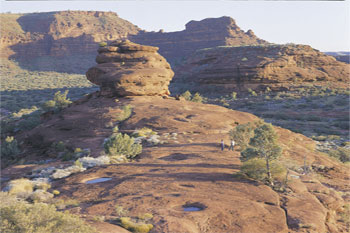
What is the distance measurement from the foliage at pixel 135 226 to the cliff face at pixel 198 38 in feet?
343

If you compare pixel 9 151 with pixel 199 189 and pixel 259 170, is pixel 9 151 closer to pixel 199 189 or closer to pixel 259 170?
pixel 199 189

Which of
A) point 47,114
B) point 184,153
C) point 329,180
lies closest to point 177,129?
point 184,153

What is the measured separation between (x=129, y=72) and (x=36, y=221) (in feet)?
74.2

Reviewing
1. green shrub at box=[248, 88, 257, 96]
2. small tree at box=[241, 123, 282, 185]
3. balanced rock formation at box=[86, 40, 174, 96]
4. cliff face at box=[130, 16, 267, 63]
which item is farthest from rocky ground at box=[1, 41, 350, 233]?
cliff face at box=[130, 16, 267, 63]

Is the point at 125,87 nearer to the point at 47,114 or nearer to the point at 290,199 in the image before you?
the point at 47,114

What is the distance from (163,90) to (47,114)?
37.9ft

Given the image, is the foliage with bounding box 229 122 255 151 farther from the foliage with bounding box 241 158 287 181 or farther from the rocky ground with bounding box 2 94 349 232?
the foliage with bounding box 241 158 287 181

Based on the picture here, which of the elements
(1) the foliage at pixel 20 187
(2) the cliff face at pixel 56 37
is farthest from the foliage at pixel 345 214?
(2) the cliff face at pixel 56 37

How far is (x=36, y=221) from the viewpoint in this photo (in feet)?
18.0

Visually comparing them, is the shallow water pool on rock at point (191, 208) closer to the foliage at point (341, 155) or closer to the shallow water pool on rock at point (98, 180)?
the shallow water pool on rock at point (98, 180)

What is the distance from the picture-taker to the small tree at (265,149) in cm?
1134

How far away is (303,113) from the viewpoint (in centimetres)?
3903

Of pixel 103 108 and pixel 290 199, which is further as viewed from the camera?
pixel 103 108

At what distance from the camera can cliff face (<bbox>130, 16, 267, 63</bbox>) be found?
4397 inches
